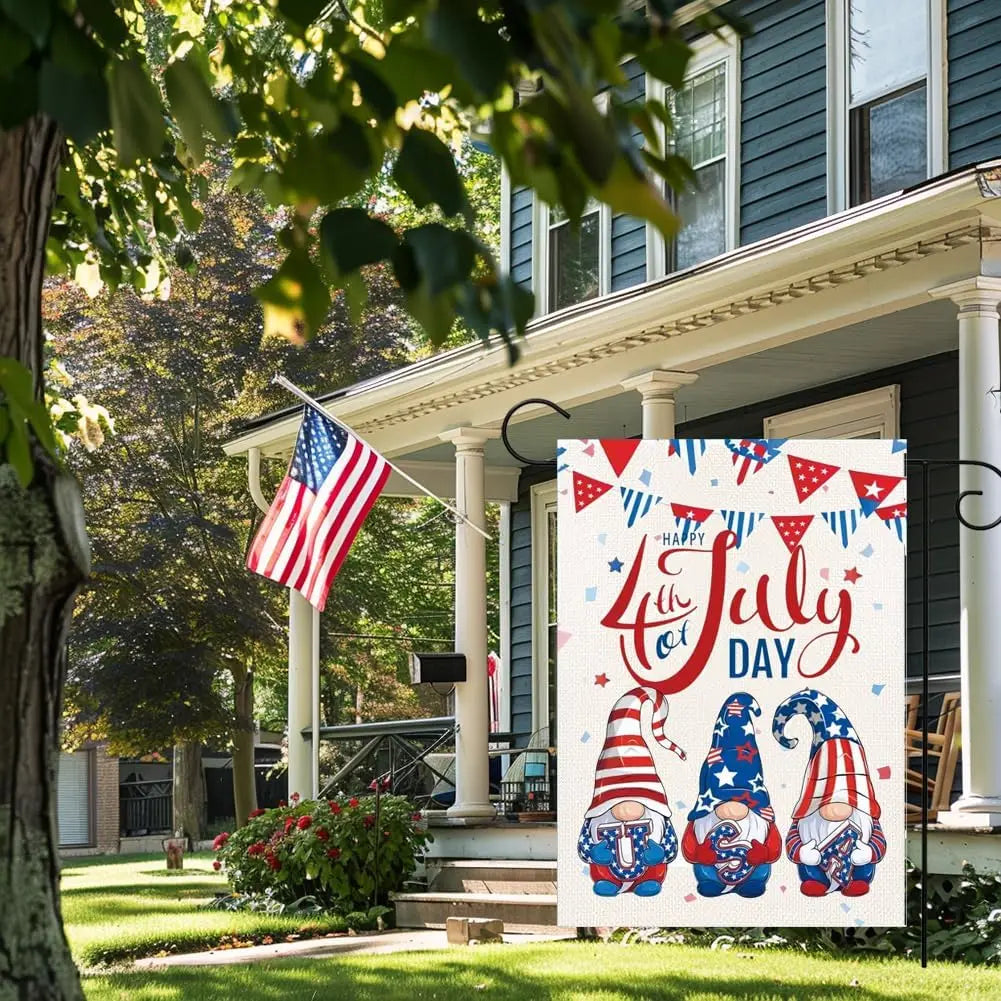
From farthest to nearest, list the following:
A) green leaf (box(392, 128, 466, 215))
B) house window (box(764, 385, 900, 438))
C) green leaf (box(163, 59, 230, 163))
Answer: house window (box(764, 385, 900, 438))
green leaf (box(163, 59, 230, 163))
green leaf (box(392, 128, 466, 215))

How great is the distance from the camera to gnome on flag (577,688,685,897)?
22.9 ft

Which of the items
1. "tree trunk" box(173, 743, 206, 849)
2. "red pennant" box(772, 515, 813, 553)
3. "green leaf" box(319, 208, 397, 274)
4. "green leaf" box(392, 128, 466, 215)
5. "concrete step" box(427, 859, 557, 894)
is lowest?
"tree trunk" box(173, 743, 206, 849)

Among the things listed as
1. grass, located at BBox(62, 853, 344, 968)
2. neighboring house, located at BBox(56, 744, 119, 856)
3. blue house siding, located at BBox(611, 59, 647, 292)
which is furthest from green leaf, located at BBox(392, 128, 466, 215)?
neighboring house, located at BBox(56, 744, 119, 856)

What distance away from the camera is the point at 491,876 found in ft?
39.8

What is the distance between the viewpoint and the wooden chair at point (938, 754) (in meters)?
9.96

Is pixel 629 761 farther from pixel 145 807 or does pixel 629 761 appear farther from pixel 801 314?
pixel 145 807

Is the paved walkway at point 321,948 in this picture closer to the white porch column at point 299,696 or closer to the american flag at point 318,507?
the american flag at point 318,507

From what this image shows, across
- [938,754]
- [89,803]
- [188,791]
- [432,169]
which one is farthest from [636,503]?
[89,803]

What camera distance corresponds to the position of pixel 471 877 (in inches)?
486

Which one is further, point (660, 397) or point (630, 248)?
point (630, 248)

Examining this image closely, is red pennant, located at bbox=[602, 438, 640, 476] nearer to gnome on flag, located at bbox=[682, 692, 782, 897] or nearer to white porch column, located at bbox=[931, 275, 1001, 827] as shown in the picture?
gnome on flag, located at bbox=[682, 692, 782, 897]

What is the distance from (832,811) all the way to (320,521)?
592 centimetres

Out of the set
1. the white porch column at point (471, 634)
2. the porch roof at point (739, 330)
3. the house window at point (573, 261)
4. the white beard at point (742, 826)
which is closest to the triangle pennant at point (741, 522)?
the white beard at point (742, 826)

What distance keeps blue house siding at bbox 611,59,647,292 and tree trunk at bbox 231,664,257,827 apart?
11.2 metres
